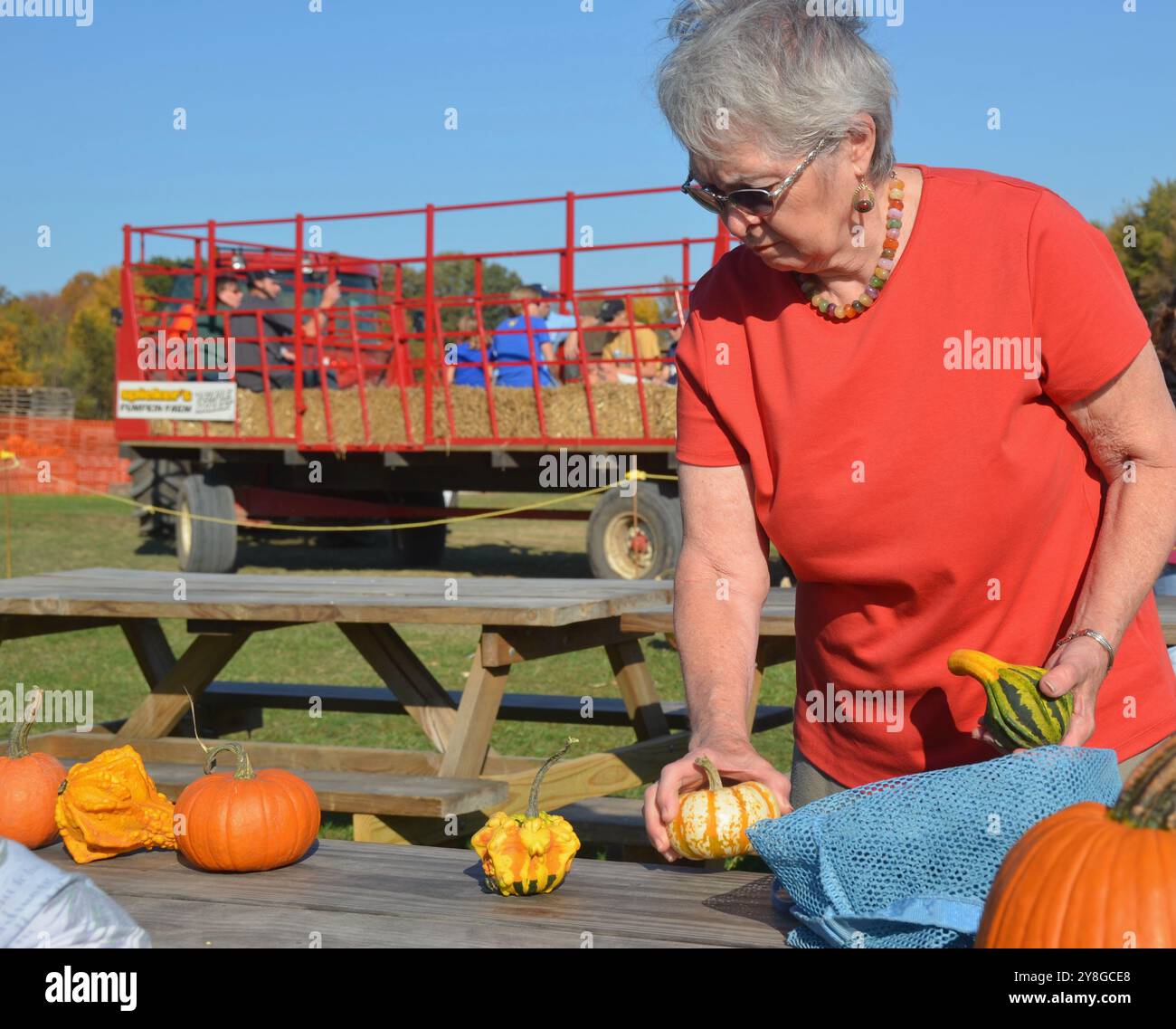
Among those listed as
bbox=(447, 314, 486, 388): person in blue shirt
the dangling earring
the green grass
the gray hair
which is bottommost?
the green grass

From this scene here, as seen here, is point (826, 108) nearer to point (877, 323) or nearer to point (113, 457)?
point (877, 323)

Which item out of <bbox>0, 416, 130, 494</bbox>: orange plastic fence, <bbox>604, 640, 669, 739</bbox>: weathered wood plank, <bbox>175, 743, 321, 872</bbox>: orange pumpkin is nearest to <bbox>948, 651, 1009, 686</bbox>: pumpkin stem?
<bbox>175, 743, 321, 872</bbox>: orange pumpkin

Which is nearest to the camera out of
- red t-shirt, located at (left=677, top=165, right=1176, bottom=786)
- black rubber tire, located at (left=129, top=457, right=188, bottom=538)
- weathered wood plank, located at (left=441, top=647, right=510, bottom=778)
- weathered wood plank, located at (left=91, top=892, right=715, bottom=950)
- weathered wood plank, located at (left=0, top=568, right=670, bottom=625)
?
weathered wood plank, located at (left=91, top=892, right=715, bottom=950)

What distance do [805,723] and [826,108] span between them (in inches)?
34.8

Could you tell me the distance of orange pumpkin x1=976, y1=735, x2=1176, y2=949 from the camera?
3.89 ft

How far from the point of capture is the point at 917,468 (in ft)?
6.00

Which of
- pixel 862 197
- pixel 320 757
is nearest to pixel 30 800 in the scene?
pixel 862 197

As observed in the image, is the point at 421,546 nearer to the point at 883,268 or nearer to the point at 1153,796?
the point at 883,268

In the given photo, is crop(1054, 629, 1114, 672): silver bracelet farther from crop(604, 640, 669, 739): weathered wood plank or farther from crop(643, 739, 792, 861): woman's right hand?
crop(604, 640, 669, 739): weathered wood plank

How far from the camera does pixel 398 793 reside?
3.73m

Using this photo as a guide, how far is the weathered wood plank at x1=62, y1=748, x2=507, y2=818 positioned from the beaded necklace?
2120mm

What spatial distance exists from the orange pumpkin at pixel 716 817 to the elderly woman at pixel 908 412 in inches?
1.2

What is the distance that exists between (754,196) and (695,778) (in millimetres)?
739

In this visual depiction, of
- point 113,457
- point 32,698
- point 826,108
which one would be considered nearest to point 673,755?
point 32,698
